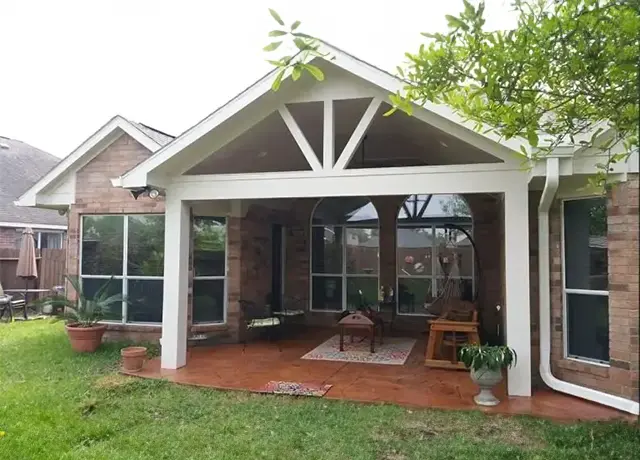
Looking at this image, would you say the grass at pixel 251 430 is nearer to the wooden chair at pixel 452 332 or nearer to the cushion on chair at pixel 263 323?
the wooden chair at pixel 452 332

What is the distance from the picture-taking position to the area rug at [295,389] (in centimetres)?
613

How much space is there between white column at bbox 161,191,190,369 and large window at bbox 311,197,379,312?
4.83m

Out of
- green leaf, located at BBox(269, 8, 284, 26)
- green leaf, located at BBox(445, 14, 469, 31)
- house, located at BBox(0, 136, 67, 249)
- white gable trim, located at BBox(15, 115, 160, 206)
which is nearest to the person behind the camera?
green leaf, located at BBox(269, 8, 284, 26)

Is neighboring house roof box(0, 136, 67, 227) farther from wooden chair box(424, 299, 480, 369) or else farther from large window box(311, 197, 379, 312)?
wooden chair box(424, 299, 480, 369)

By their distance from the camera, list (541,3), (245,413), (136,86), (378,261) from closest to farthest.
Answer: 1. (541,3)
2. (245,413)
3. (378,261)
4. (136,86)

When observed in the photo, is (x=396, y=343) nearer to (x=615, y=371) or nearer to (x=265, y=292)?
Result: (x=265, y=292)

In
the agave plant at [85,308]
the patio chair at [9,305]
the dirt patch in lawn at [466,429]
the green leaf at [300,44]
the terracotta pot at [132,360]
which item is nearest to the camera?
the green leaf at [300,44]

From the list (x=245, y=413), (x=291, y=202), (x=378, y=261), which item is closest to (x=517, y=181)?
(x=245, y=413)

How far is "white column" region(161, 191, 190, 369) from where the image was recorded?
7.25 m

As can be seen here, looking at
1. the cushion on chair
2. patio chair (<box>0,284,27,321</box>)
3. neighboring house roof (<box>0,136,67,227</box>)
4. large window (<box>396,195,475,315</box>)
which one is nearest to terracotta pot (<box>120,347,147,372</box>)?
the cushion on chair

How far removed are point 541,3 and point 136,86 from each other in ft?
90.1

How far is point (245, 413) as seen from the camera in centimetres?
547

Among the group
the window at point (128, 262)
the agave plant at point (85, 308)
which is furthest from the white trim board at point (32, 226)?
the agave plant at point (85, 308)

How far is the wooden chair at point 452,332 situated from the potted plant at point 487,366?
139cm
